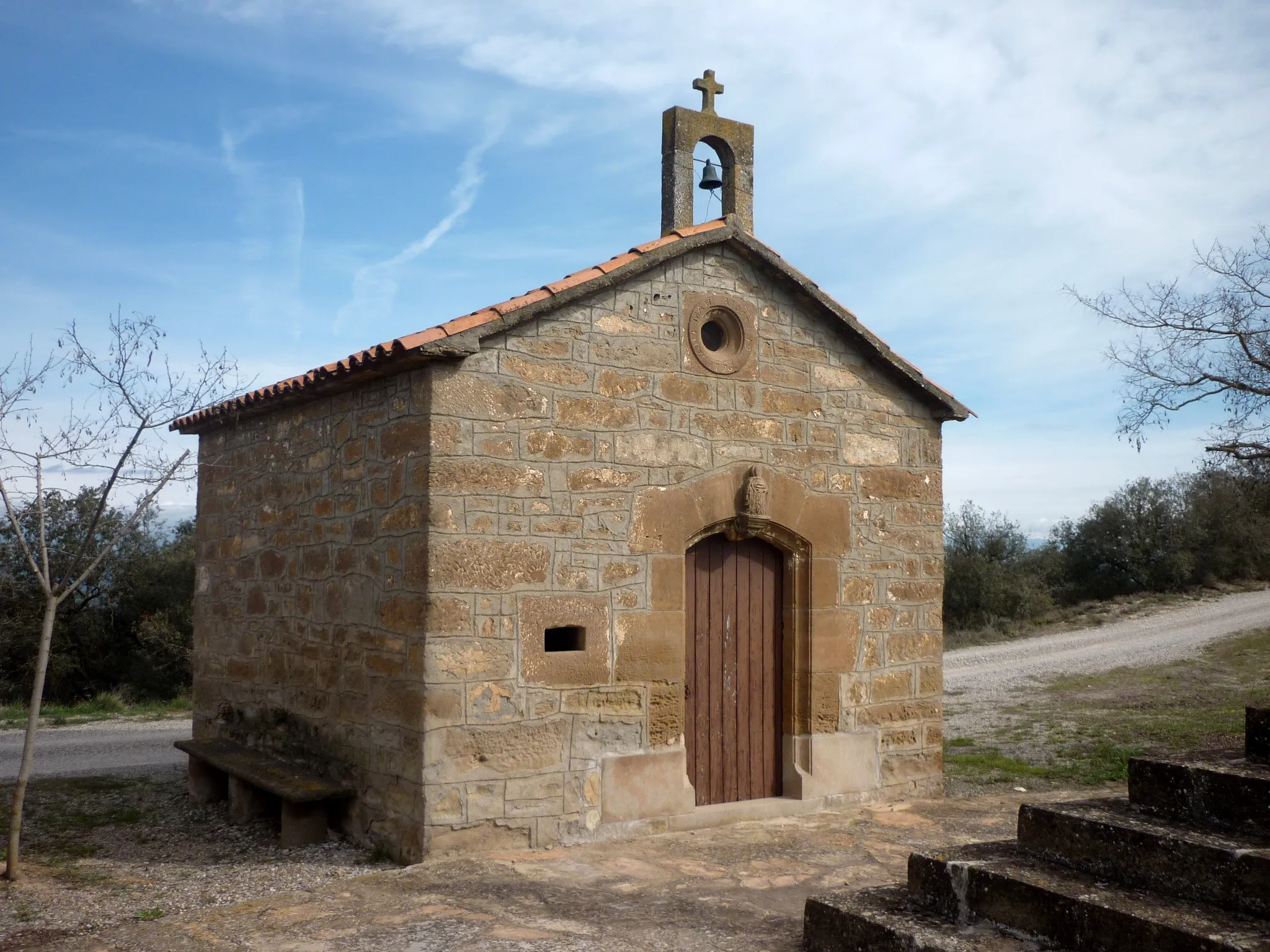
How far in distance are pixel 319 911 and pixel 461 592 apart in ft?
6.06

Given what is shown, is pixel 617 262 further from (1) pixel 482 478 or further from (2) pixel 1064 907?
(2) pixel 1064 907

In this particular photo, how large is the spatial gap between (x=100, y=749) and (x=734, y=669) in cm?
754

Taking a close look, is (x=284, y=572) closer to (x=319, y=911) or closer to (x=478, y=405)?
(x=478, y=405)

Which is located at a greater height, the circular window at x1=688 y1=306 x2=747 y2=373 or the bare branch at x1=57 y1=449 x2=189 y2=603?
the circular window at x1=688 y1=306 x2=747 y2=373

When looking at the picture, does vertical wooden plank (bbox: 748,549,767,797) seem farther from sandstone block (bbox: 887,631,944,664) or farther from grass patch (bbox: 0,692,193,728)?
grass patch (bbox: 0,692,193,728)

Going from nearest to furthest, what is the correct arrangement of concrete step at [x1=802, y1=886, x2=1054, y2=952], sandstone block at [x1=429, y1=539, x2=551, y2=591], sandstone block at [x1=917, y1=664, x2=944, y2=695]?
1. concrete step at [x1=802, y1=886, x2=1054, y2=952]
2. sandstone block at [x1=429, y1=539, x2=551, y2=591]
3. sandstone block at [x1=917, y1=664, x2=944, y2=695]

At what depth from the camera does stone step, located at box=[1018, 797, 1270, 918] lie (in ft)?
12.7

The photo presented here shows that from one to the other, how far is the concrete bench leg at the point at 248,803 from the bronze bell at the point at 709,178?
18.5ft

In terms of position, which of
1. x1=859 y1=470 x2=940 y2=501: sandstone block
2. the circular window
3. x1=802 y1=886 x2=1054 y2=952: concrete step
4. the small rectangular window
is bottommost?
x1=802 y1=886 x2=1054 y2=952: concrete step

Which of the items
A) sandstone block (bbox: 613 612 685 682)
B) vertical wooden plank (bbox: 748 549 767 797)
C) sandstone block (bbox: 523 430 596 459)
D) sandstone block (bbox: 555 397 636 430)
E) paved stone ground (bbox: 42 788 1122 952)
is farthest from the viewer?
vertical wooden plank (bbox: 748 549 767 797)

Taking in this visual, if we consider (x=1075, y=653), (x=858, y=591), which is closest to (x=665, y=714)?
(x=858, y=591)

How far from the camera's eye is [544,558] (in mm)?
6500

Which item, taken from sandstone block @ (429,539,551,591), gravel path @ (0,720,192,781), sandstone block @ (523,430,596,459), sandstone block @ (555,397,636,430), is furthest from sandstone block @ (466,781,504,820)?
gravel path @ (0,720,192,781)

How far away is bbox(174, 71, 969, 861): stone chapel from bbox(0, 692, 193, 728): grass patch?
594cm
